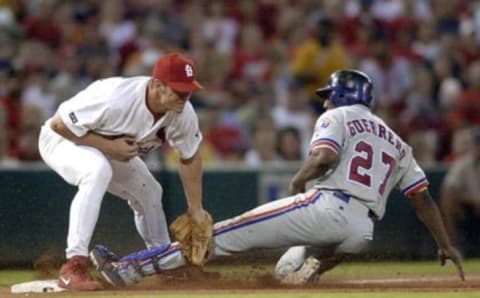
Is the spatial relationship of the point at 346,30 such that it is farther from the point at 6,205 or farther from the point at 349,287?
the point at 349,287

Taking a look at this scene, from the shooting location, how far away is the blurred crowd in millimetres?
14242

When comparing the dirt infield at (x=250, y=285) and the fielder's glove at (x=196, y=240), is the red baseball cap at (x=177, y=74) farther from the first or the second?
the dirt infield at (x=250, y=285)

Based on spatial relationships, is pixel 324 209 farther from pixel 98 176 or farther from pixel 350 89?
pixel 98 176

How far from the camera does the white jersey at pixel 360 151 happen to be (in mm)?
9117

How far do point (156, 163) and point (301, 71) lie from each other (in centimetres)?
289

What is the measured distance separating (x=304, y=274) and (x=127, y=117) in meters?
1.48

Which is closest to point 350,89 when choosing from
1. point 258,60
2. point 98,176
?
point 98,176

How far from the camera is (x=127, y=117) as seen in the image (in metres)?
9.08

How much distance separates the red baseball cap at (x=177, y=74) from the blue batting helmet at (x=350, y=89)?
0.97 m

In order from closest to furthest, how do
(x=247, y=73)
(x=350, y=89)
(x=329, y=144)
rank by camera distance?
(x=329, y=144) → (x=350, y=89) → (x=247, y=73)

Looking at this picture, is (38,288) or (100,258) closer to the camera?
(38,288)

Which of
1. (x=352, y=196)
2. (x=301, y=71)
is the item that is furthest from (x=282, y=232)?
(x=301, y=71)

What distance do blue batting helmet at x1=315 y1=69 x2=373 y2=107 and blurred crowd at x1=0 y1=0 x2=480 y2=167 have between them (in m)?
3.91

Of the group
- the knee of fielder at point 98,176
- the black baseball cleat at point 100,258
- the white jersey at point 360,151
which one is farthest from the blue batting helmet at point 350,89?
the black baseball cleat at point 100,258
